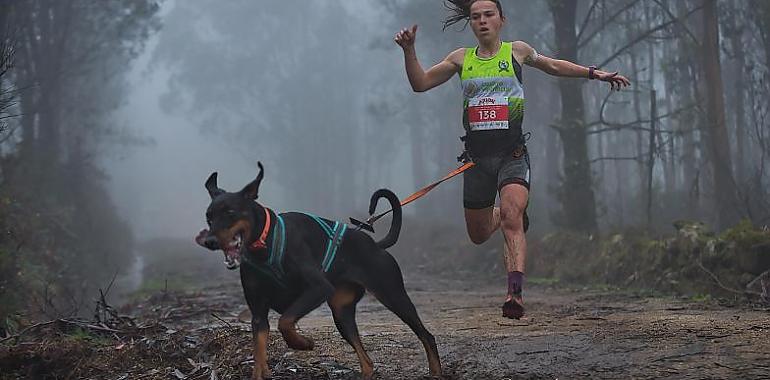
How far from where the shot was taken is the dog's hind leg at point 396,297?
538 cm

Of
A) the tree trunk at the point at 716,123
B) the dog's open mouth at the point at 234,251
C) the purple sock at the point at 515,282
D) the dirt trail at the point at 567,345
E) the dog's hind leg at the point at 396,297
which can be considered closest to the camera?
the dog's open mouth at the point at 234,251

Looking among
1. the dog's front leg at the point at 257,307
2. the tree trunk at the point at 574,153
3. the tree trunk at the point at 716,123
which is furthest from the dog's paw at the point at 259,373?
the tree trunk at the point at 574,153

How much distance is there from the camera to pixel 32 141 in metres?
21.5

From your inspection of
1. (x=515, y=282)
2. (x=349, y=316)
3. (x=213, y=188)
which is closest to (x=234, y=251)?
(x=213, y=188)

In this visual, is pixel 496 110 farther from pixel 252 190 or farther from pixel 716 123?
pixel 716 123

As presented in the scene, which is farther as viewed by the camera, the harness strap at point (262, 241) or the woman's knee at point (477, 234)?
the woman's knee at point (477, 234)

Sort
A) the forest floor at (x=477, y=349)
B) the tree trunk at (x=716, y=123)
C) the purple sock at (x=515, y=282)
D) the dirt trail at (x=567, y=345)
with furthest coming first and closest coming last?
the tree trunk at (x=716, y=123) < the purple sock at (x=515, y=282) < the forest floor at (x=477, y=349) < the dirt trail at (x=567, y=345)

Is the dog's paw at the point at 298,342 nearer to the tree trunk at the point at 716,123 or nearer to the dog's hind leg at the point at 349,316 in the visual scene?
the dog's hind leg at the point at 349,316

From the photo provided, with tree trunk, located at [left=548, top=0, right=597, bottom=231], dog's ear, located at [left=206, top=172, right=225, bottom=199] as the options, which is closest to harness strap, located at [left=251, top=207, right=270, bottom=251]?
dog's ear, located at [left=206, top=172, right=225, bottom=199]

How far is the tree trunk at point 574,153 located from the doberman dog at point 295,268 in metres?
11.8

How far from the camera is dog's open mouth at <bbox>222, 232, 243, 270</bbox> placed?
186 inches

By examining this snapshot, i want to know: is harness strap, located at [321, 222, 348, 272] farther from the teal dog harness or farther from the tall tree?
the tall tree

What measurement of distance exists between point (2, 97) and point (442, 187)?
122 feet

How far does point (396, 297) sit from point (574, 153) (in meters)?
12.3
